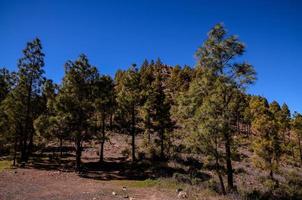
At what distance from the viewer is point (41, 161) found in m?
36.8

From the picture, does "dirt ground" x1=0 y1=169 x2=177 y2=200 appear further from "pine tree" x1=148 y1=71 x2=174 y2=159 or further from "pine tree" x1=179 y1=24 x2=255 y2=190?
"pine tree" x1=148 y1=71 x2=174 y2=159

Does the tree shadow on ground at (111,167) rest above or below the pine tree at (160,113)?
below

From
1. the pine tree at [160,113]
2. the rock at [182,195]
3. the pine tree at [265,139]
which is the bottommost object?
the rock at [182,195]

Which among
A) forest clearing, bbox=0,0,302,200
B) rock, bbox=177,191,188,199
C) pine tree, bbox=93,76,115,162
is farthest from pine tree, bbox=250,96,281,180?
pine tree, bbox=93,76,115,162

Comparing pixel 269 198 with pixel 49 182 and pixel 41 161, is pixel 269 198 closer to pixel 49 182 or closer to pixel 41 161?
pixel 49 182

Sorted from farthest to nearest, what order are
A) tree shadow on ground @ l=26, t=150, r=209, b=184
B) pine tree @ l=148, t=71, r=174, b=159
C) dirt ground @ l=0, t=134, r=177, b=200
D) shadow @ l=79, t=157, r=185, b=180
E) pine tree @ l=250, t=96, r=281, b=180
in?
pine tree @ l=148, t=71, r=174, b=159
pine tree @ l=250, t=96, r=281, b=180
tree shadow on ground @ l=26, t=150, r=209, b=184
shadow @ l=79, t=157, r=185, b=180
dirt ground @ l=0, t=134, r=177, b=200

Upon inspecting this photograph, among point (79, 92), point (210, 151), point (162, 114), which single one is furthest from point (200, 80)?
point (162, 114)

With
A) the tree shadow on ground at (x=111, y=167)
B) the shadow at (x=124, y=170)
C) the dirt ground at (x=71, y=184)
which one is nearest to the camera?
the dirt ground at (x=71, y=184)

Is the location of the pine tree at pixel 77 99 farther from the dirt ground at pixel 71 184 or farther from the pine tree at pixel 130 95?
the pine tree at pixel 130 95

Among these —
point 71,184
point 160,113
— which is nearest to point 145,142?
point 160,113

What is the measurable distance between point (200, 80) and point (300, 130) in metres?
38.5

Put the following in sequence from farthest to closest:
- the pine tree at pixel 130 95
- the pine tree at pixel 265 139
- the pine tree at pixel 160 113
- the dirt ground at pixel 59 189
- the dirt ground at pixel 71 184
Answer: the pine tree at pixel 160 113, the pine tree at pixel 130 95, the pine tree at pixel 265 139, the dirt ground at pixel 71 184, the dirt ground at pixel 59 189

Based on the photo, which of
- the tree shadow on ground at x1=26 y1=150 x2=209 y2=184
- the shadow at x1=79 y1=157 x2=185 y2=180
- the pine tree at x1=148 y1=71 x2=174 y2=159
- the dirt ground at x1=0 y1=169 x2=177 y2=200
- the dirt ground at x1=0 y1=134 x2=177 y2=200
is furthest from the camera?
the pine tree at x1=148 y1=71 x2=174 y2=159

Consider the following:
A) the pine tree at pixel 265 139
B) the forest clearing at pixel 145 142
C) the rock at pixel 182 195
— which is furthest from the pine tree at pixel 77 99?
the pine tree at pixel 265 139
